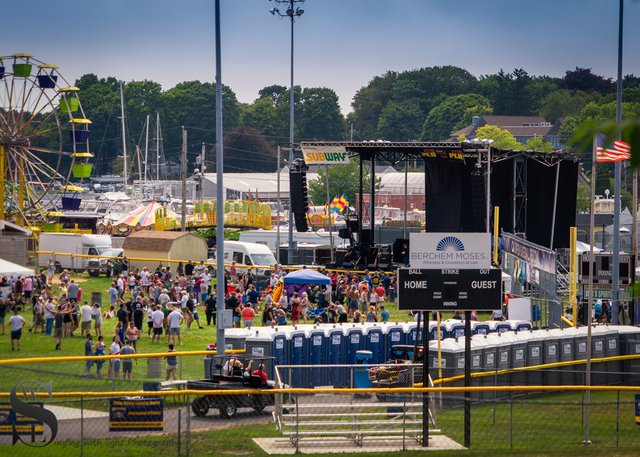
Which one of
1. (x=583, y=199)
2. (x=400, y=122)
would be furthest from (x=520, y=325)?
(x=400, y=122)

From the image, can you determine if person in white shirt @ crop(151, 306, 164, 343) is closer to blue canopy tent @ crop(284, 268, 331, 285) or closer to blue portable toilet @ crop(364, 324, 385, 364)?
blue portable toilet @ crop(364, 324, 385, 364)

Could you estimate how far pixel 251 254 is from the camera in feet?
168

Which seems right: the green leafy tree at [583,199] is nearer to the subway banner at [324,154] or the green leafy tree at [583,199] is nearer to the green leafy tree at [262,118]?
the subway banner at [324,154]

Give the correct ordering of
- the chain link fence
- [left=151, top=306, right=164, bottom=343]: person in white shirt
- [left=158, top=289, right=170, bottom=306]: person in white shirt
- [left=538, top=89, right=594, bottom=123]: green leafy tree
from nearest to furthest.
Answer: the chain link fence < [left=151, top=306, right=164, bottom=343]: person in white shirt < [left=158, top=289, right=170, bottom=306]: person in white shirt < [left=538, top=89, right=594, bottom=123]: green leafy tree

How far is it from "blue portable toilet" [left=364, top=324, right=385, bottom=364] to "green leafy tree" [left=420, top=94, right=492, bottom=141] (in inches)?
5757

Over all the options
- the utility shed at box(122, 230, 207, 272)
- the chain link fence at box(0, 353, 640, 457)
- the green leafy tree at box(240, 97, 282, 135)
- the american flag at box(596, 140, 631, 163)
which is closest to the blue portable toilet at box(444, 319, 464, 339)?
the american flag at box(596, 140, 631, 163)

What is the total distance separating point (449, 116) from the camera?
7003 inches

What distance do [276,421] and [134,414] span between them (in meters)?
2.92

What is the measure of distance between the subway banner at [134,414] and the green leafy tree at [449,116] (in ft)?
521

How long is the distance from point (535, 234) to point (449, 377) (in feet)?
104

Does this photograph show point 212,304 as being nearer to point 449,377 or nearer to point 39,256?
point 449,377

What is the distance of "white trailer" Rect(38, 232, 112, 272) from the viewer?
52.6 m

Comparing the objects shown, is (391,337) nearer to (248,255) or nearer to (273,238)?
(248,255)


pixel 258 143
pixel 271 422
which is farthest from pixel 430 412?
pixel 258 143
